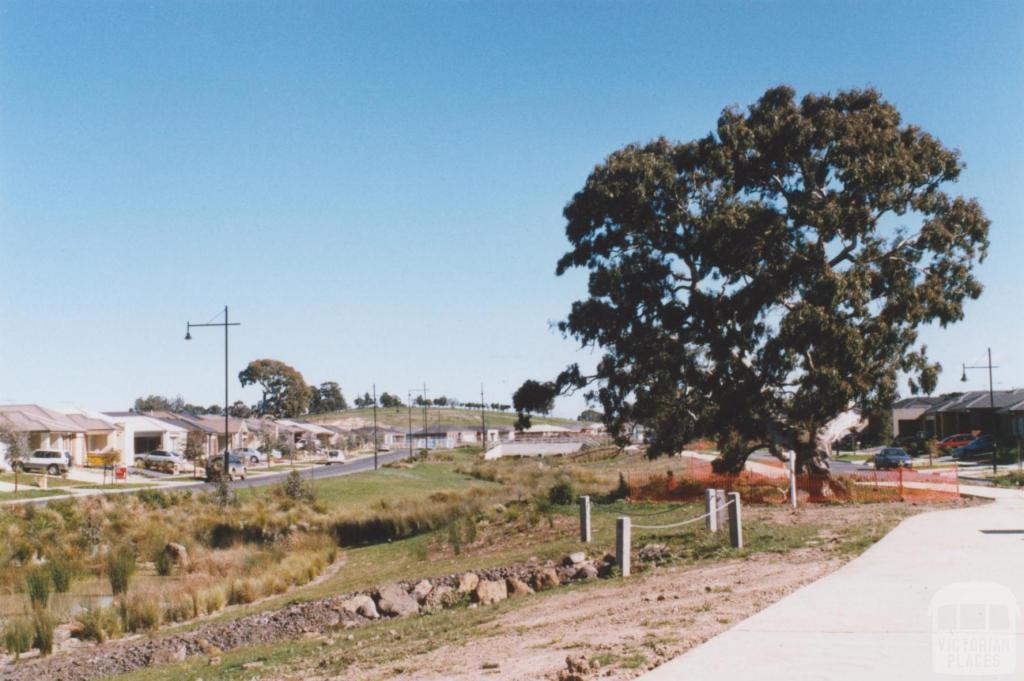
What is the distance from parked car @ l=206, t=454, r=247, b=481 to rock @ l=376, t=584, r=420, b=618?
33.9 m

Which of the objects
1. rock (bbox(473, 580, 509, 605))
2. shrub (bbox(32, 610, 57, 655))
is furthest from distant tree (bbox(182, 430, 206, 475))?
rock (bbox(473, 580, 509, 605))

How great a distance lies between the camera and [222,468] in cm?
5306

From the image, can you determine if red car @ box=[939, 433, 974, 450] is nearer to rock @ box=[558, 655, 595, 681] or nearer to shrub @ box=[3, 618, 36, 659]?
shrub @ box=[3, 618, 36, 659]

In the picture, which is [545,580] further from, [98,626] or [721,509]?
[98,626]

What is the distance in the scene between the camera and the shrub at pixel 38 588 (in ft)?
60.3

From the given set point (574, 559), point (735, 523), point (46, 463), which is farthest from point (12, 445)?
point (735, 523)

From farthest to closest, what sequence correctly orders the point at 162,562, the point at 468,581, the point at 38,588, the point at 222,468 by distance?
1. the point at 222,468
2. the point at 162,562
3. the point at 38,588
4. the point at 468,581

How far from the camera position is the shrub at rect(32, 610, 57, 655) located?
15.5 metres

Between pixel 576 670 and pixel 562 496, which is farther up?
pixel 576 670

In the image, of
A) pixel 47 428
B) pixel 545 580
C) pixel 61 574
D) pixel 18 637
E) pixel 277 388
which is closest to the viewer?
pixel 18 637

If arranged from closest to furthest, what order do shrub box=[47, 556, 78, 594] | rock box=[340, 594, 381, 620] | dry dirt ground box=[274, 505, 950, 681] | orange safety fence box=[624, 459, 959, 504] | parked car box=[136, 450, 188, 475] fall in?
dry dirt ground box=[274, 505, 950, 681] < rock box=[340, 594, 381, 620] < shrub box=[47, 556, 78, 594] < orange safety fence box=[624, 459, 959, 504] < parked car box=[136, 450, 188, 475]

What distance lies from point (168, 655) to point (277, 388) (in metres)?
142

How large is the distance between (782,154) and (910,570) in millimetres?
16878

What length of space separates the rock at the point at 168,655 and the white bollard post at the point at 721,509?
973 cm
